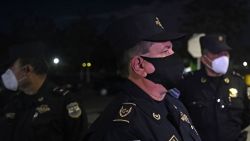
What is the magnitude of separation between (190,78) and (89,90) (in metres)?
30.1

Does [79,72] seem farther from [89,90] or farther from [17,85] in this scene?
[17,85]

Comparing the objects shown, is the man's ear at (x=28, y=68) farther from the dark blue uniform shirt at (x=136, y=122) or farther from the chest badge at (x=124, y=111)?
the chest badge at (x=124, y=111)

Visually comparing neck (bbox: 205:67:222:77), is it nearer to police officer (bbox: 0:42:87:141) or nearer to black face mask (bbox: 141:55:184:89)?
police officer (bbox: 0:42:87:141)

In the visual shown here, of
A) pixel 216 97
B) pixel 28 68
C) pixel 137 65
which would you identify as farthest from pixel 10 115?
pixel 137 65

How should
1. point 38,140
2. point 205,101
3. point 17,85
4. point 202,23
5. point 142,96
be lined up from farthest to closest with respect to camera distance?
point 202,23 < point 205,101 < point 17,85 < point 38,140 < point 142,96

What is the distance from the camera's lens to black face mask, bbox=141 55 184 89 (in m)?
2.79

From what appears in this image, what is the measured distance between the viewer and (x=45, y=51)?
15.1 ft

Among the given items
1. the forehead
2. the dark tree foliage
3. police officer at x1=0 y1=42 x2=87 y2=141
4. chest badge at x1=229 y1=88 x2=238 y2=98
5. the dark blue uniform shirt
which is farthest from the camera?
the dark tree foliage

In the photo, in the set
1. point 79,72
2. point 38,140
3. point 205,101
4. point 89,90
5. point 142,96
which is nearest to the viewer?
point 142,96

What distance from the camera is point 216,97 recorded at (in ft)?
15.9

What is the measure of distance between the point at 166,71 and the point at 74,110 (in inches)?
64.7

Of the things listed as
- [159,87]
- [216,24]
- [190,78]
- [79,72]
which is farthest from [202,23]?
[159,87]

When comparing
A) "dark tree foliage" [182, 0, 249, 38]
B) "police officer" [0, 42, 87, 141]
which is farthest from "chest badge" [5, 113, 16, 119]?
"dark tree foliage" [182, 0, 249, 38]

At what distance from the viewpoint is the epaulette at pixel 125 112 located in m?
2.49
